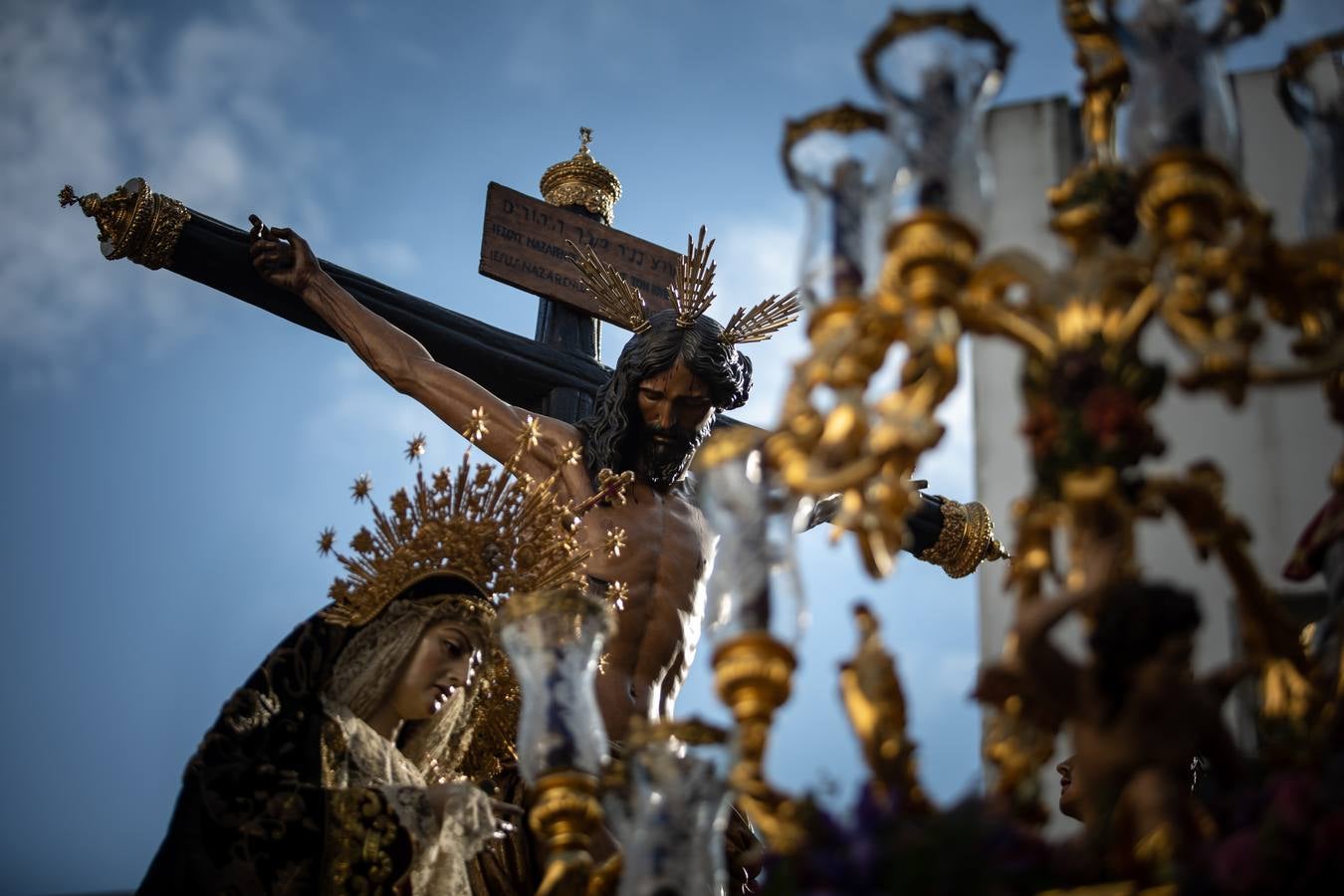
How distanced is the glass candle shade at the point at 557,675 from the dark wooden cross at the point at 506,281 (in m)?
3.10

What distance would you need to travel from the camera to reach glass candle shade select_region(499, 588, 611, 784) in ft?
11.2

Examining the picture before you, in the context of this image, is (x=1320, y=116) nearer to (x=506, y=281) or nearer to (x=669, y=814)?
(x=669, y=814)

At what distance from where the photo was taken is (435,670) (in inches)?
193

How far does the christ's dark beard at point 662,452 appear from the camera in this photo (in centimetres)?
603

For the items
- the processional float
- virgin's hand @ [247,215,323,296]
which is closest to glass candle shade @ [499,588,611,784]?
the processional float

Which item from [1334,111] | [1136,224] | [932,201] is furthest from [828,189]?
[1334,111]

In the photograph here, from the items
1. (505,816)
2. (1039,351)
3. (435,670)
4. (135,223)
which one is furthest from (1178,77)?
(135,223)

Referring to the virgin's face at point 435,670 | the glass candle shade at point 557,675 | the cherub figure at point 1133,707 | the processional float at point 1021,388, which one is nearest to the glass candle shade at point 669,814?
the processional float at point 1021,388

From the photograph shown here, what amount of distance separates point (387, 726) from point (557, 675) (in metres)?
1.53

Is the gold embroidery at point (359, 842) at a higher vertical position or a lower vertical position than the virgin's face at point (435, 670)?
lower

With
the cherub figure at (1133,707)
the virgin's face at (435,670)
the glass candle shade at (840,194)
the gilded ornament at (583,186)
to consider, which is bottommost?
the cherub figure at (1133,707)

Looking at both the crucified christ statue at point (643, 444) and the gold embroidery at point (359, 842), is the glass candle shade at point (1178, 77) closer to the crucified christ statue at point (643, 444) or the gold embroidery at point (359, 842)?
the gold embroidery at point (359, 842)

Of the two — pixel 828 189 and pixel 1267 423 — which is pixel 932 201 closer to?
pixel 828 189

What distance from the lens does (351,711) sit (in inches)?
190
